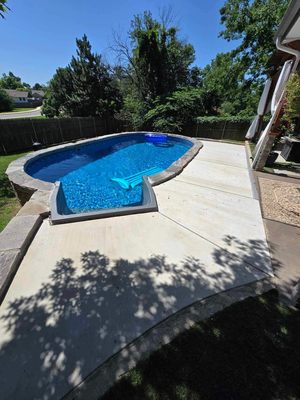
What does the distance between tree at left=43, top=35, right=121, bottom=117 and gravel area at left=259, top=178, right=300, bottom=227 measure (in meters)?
14.4

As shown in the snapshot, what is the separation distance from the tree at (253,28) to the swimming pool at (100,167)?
9.93 meters

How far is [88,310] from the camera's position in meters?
2.04

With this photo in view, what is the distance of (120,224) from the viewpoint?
138 inches

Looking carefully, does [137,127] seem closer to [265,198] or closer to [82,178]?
[82,178]

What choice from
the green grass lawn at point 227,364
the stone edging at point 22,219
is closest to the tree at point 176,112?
the stone edging at point 22,219

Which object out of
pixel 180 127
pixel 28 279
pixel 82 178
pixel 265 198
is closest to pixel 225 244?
pixel 265 198

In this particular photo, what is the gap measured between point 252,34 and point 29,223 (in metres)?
19.7

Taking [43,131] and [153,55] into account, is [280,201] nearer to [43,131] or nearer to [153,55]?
[43,131]

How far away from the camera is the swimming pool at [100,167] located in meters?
5.62

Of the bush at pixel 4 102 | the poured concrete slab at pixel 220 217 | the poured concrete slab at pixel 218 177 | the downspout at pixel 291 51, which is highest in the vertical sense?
the downspout at pixel 291 51

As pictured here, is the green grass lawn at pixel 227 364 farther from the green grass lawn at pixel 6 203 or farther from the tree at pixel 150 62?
the tree at pixel 150 62

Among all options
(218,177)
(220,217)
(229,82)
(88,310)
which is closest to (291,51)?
(218,177)

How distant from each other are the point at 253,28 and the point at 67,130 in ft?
51.5

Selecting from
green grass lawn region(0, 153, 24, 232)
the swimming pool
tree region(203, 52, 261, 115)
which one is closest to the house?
the swimming pool
